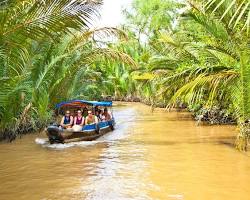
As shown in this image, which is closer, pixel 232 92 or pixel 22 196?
pixel 22 196

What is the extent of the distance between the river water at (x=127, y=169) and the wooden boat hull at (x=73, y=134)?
0.25 m

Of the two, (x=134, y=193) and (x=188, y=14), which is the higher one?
(x=188, y=14)

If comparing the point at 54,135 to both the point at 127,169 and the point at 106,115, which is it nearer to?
the point at 127,169

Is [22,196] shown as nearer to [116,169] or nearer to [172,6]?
[116,169]

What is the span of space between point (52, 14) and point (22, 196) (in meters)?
3.51

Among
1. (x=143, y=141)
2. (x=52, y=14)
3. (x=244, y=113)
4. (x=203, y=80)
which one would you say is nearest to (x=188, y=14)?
(x=203, y=80)

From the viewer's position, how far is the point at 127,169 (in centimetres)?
1003

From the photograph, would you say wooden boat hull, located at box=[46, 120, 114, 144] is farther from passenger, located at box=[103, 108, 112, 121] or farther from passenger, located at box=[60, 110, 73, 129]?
passenger, located at box=[103, 108, 112, 121]

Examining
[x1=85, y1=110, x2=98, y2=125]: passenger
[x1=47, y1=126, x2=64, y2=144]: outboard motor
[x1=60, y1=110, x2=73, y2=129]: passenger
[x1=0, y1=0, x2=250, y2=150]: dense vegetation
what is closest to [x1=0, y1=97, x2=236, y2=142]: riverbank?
[x1=0, y1=0, x2=250, y2=150]: dense vegetation

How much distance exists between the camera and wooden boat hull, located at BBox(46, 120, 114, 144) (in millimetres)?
13828

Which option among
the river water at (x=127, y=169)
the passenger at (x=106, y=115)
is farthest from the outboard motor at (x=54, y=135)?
the passenger at (x=106, y=115)

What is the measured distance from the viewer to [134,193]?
7.77 metres

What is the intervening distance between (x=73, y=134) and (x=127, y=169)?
4.70 m

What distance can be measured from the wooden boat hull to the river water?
248mm
